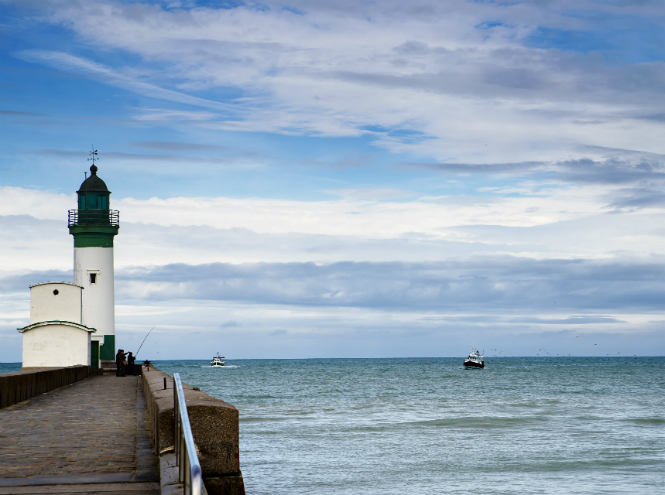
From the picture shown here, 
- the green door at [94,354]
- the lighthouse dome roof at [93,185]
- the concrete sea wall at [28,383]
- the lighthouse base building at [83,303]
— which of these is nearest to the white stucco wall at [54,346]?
the lighthouse base building at [83,303]

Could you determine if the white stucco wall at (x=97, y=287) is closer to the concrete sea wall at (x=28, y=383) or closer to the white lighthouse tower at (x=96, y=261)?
the white lighthouse tower at (x=96, y=261)

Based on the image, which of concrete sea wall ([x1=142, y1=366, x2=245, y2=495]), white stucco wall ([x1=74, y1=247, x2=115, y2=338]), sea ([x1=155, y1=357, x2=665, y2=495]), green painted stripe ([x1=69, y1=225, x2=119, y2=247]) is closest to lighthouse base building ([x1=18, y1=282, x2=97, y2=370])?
white stucco wall ([x1=74, y1=247, x2=115, y2=338])

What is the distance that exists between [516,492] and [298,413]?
60.5 feet

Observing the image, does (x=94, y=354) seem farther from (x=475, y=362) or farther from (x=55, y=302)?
(x=475, y=362)

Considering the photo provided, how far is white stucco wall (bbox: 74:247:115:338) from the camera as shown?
35.2 m

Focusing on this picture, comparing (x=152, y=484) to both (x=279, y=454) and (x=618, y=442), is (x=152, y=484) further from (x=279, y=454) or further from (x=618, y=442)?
(x=618, y=442)

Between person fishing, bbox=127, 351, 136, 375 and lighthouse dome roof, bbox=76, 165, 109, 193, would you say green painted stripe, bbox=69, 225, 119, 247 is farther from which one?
person fishing, bbox=127, 351, 136, 375

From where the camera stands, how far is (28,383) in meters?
16.7

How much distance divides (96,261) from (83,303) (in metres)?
2.24

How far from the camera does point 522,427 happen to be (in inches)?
992

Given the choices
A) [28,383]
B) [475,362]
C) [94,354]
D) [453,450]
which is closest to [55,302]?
[94,354]

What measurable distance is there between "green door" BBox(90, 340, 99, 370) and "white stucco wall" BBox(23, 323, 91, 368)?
2.29 m

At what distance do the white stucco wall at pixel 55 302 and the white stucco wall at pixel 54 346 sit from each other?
1.19 meters

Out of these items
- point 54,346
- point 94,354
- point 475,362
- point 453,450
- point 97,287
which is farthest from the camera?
point 475,362
